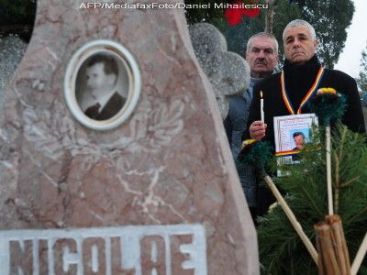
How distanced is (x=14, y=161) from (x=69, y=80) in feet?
1.14

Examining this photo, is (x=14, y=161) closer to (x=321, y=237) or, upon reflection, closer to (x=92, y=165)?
(x=92, y=165)

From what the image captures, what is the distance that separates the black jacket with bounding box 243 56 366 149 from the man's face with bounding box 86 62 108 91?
113cm

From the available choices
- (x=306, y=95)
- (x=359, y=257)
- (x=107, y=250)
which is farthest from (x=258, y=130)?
(x=107, y=250)

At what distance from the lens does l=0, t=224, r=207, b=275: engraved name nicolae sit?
2416 millimetres

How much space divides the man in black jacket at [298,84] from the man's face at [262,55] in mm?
231

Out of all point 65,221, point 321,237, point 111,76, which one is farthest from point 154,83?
point 321,237

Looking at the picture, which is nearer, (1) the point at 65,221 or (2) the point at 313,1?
(1) the point at 65,221

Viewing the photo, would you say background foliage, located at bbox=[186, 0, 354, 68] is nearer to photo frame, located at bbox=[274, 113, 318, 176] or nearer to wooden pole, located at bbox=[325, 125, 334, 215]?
photo frame, located at bbox=[274, 113, 318, 176]

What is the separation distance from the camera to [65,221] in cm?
247

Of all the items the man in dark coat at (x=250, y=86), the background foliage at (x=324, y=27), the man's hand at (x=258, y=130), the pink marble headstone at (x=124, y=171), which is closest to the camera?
the pink marble headstone at (x=124, y=171)

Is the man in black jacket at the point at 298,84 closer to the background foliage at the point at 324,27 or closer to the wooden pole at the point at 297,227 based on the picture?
the wooden pole at the point at 297,227

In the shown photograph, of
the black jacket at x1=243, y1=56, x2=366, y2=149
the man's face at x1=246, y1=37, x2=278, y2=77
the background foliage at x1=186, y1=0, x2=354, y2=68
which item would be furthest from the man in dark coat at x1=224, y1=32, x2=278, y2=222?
the background foliage at x1=186, y1=0, x2=354, y2=68

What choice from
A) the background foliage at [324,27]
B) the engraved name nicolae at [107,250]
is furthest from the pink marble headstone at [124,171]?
the background foliage at [324,27]

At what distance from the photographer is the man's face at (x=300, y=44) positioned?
3.52 metres
